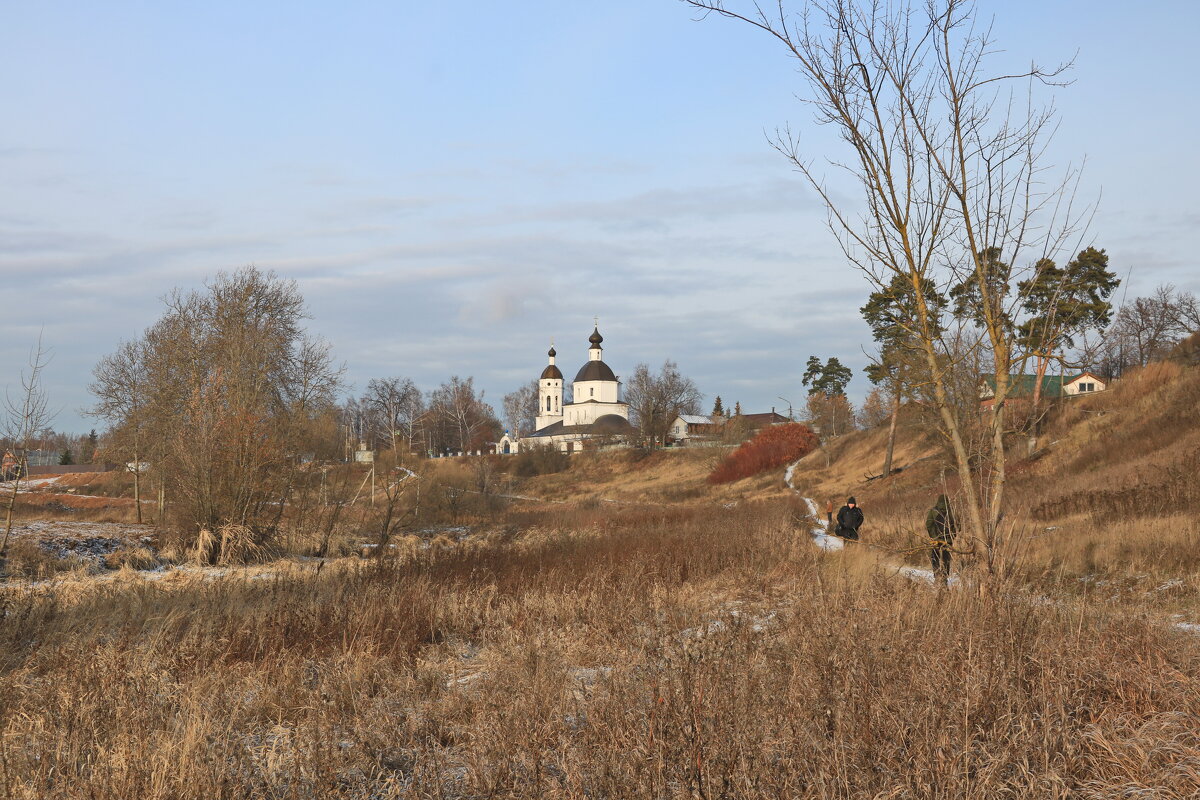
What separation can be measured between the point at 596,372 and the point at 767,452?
200 feet

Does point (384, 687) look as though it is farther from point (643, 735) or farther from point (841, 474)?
point (841, 474)

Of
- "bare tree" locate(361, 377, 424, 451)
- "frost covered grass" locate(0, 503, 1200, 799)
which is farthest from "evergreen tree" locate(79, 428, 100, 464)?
"frost covered grass" locate(0, 503, 1200, 799)

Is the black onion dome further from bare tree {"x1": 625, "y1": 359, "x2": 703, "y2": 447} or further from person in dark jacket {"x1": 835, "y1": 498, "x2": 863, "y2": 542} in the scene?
person in dark jacket {"x1": 835, "y1": 498, "x2": 863, "y2": 542}

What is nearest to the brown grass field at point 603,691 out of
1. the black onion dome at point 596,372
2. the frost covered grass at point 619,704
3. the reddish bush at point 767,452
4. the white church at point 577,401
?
the frost covered grass at point 619,704

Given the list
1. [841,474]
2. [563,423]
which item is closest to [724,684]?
[841,474]

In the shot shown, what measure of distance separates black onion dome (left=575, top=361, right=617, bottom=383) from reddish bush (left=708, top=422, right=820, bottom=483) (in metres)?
56.8

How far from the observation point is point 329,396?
1382 inches

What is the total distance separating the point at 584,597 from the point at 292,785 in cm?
574

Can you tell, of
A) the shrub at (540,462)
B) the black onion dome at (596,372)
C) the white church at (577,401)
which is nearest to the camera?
the shrub at (540,462)

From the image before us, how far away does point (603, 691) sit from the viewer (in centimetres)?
534

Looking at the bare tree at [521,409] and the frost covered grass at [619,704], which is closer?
the frost covered grass at [619,704]

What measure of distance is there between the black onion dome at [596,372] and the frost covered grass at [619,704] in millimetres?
108264

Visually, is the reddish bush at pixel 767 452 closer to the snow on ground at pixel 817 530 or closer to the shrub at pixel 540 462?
Answer: the snow on ground at pixel 817 530

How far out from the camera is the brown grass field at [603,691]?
4012 mm
